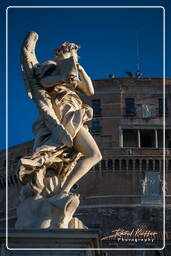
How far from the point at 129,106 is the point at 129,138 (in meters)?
2.77

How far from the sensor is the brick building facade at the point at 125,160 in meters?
58.8

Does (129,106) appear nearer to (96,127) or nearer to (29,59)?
(96,127)

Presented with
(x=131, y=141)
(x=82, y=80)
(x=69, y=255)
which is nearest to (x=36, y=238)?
(x=69, y=255)

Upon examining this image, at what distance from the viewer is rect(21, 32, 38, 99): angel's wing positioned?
29.0 feet

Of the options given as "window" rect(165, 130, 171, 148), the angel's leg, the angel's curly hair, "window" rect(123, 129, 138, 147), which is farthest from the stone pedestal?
"window" rect(123, 129, 138, 147)

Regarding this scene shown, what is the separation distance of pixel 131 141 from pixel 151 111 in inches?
120

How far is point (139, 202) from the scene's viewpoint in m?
59.6

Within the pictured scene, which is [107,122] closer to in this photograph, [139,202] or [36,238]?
[139,202]

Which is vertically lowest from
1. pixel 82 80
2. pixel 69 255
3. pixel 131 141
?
pixel 131 141

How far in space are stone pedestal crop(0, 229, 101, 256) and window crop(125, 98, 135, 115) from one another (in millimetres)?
55570

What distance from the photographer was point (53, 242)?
7121mm

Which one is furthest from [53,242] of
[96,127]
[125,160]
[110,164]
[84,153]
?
[96,127]

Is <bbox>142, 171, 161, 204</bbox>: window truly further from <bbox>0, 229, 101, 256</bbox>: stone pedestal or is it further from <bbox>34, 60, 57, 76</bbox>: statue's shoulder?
<bbox>0, 229, 101, 256</bbox>: stone pedestal

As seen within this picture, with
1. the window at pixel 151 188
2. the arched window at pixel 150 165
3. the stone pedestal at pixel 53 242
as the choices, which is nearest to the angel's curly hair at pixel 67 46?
the stone pedestal at pixel 53 242
